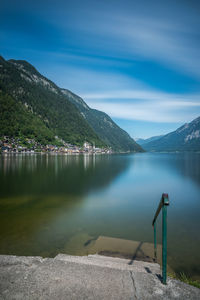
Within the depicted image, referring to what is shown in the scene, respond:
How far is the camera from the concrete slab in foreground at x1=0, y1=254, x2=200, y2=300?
379 cm

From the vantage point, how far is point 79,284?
13.4 ft

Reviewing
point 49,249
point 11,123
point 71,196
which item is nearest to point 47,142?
point 11,123

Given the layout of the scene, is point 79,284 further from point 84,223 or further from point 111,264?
point 84,223

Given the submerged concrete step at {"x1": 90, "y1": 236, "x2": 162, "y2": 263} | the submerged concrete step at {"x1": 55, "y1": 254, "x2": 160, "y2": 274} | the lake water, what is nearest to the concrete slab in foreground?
the submerged concrete step at {"x1": 55, "y1": 254, "x2": 160, "y2": 274}

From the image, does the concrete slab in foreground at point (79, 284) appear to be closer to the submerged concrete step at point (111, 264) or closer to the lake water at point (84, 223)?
the submerged concrete step at point (111, 264)

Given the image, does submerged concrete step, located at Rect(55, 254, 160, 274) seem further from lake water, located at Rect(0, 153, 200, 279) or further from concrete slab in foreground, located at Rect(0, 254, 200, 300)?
lake water, located at Rect(0, 153, 200, 279)

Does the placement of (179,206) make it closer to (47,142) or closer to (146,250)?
(146,250)

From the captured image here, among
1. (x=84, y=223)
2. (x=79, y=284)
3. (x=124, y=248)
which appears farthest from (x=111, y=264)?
(x=84, y=223)

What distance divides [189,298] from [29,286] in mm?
3303

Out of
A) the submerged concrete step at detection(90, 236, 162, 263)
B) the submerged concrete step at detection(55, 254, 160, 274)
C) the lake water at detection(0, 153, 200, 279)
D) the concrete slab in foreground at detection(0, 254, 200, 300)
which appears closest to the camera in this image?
the concrete slab in foreground at detection(0, 254, 200, 300)

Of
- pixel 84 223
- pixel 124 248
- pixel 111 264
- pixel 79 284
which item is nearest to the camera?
pixel 79 284

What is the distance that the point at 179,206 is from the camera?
60.9ft

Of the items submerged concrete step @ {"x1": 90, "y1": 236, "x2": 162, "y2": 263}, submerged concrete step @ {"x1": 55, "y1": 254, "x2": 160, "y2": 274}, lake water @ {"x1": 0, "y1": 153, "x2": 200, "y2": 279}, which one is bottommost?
lake water @ {"x1": 0, "y1": 153, "x2": 200, "y2": 279}

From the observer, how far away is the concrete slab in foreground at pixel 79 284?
3.79 metres
